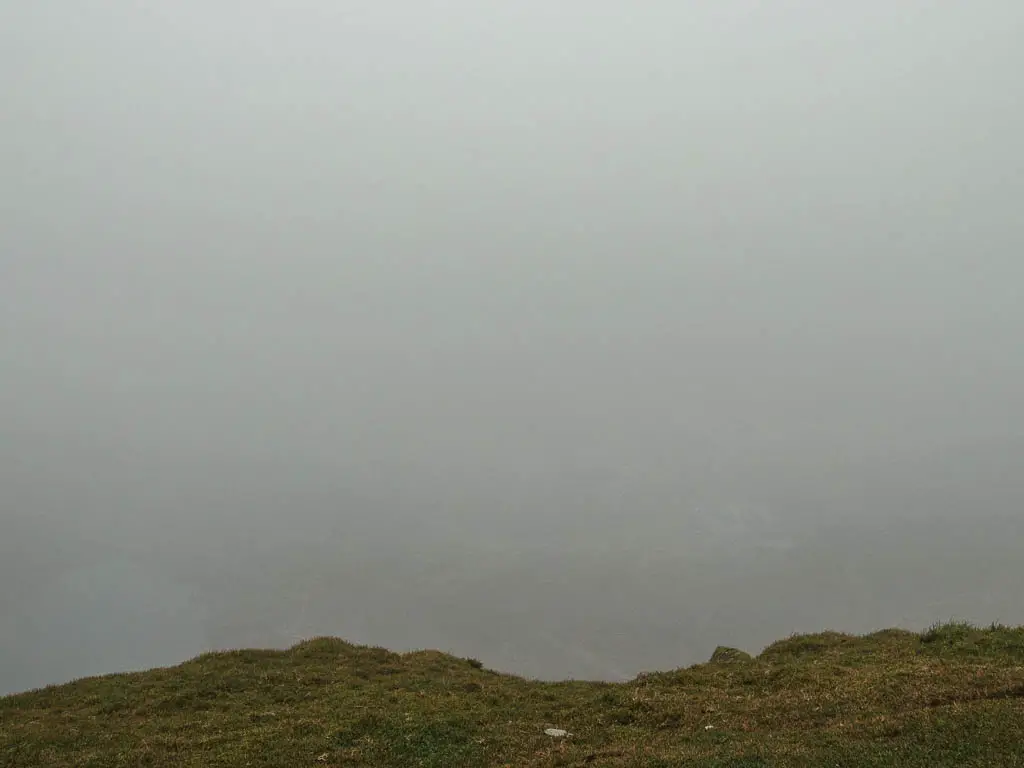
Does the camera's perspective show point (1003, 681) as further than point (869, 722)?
Yes

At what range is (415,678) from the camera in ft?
151

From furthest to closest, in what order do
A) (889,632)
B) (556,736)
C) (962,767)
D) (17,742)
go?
(889,632) < (17,742) < (556,736) < (962,767)

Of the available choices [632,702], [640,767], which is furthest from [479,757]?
[632,702]

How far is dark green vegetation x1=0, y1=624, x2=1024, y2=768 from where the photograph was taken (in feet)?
67.5

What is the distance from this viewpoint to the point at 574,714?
105 ft

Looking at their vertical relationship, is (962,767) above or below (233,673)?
below

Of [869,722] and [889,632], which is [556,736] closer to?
[869,722]

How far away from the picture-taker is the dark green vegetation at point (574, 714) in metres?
20.6

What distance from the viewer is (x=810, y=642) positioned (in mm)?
45625

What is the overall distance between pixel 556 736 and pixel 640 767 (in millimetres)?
8123

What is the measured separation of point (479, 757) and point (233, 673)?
27.9 metres

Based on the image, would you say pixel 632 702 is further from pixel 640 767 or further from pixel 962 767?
pixel 962 767

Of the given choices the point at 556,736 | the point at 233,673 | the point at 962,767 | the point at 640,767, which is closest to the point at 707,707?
the point at 556,736

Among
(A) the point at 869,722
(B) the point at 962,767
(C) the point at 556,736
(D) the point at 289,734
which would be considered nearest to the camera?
(B) the point at 962,767
